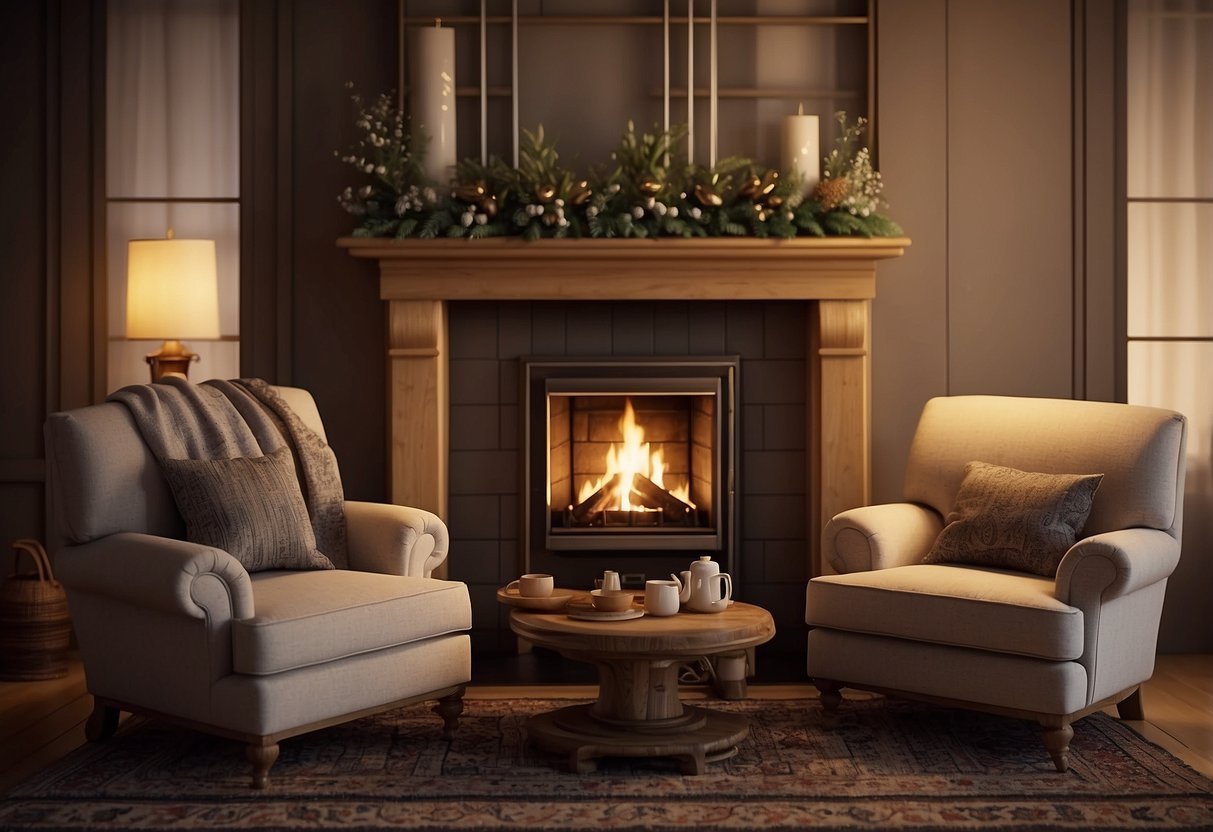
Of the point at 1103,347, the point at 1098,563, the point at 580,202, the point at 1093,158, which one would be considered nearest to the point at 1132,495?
the point at 1098,563

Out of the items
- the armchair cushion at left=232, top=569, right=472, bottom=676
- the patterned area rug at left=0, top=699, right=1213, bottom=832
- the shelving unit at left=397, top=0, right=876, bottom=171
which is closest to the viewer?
the patterned area rug at left=0, top=699, right=1213, bottom=832

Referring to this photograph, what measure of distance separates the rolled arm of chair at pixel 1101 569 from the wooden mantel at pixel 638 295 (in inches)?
47.1

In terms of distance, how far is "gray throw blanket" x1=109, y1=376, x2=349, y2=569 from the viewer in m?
3.60

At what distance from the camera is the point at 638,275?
441cm

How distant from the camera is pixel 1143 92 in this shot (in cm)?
467

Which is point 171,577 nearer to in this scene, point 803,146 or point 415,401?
point 415,401

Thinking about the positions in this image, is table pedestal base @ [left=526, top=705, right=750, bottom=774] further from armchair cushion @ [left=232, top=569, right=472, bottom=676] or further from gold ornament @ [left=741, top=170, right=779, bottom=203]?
gold ornament @ [left=741, top=170, right=779, bottom=203]

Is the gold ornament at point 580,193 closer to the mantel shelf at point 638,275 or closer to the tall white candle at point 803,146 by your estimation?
the mantel shelf at point 638,275

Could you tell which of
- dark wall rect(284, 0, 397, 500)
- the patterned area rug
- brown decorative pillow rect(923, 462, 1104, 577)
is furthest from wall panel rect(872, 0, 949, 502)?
dark wall rect(284, 0, 397, 500)

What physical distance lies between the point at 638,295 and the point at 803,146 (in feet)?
2.48

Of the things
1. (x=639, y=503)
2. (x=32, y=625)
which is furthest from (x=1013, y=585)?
(x=32, y=625)

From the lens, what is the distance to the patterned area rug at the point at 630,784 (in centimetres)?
288

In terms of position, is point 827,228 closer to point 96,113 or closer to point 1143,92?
point 1143,92

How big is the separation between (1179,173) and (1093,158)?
0.34m
